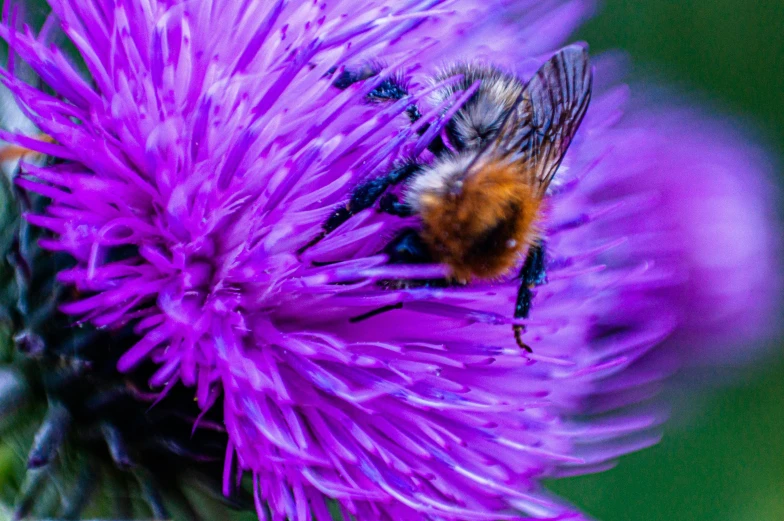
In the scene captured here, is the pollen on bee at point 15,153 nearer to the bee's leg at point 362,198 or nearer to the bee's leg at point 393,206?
the bee's leg at point 362,198

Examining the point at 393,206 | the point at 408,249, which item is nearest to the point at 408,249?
the point at 408,249

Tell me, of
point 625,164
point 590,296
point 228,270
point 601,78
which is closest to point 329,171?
point 228,270

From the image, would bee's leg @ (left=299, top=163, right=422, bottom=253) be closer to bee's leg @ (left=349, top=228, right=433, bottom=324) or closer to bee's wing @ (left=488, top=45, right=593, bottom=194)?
bee's leg @ (left=349, top=228, right=433, bottom=324)

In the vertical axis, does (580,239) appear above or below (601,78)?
below

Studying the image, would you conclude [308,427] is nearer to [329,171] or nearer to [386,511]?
[386,511]

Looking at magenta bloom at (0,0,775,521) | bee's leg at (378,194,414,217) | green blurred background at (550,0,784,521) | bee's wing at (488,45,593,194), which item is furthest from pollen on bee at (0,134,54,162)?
green blurred background at (550,0,784,521)

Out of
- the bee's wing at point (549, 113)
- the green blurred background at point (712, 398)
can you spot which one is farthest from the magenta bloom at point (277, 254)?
the green blurred background at point (712, 398)
